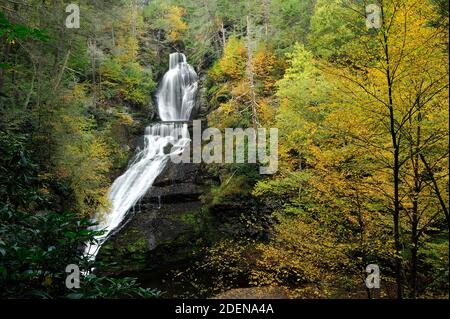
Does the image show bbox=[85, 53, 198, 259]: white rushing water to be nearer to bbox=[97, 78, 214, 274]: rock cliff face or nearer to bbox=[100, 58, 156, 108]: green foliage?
bbox=[97, 78, 214, 274]: rock cliff face

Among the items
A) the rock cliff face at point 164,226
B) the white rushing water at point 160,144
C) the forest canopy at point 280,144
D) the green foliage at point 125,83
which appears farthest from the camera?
the green foliage at point 125,83

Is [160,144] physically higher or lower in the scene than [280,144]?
higher

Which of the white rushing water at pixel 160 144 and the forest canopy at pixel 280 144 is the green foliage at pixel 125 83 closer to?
the forest canopy at pixel 280 144

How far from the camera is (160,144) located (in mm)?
21516

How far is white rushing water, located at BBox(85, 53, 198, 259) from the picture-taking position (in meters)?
17.1

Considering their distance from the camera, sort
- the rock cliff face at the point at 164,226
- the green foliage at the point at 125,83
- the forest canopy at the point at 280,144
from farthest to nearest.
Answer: the green foliage at the point at 125,83 < the rock cliff face at the point at 164,226 < the forest canopy at the point at 280,144

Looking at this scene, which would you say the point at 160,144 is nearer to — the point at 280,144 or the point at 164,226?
the point at 164,226

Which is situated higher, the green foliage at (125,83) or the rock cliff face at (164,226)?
the green foliage at (125,83)

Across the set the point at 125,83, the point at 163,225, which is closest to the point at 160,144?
the point at 125,83

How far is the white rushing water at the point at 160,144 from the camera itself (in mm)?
17062

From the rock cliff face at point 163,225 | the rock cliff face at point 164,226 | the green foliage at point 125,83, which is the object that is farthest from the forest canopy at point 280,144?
the rock cliff face at point 163,225

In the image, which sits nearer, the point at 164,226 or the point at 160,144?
the point at 164,226

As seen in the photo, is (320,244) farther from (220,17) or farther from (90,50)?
(220,17)

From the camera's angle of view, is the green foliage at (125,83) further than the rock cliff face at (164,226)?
Yes
